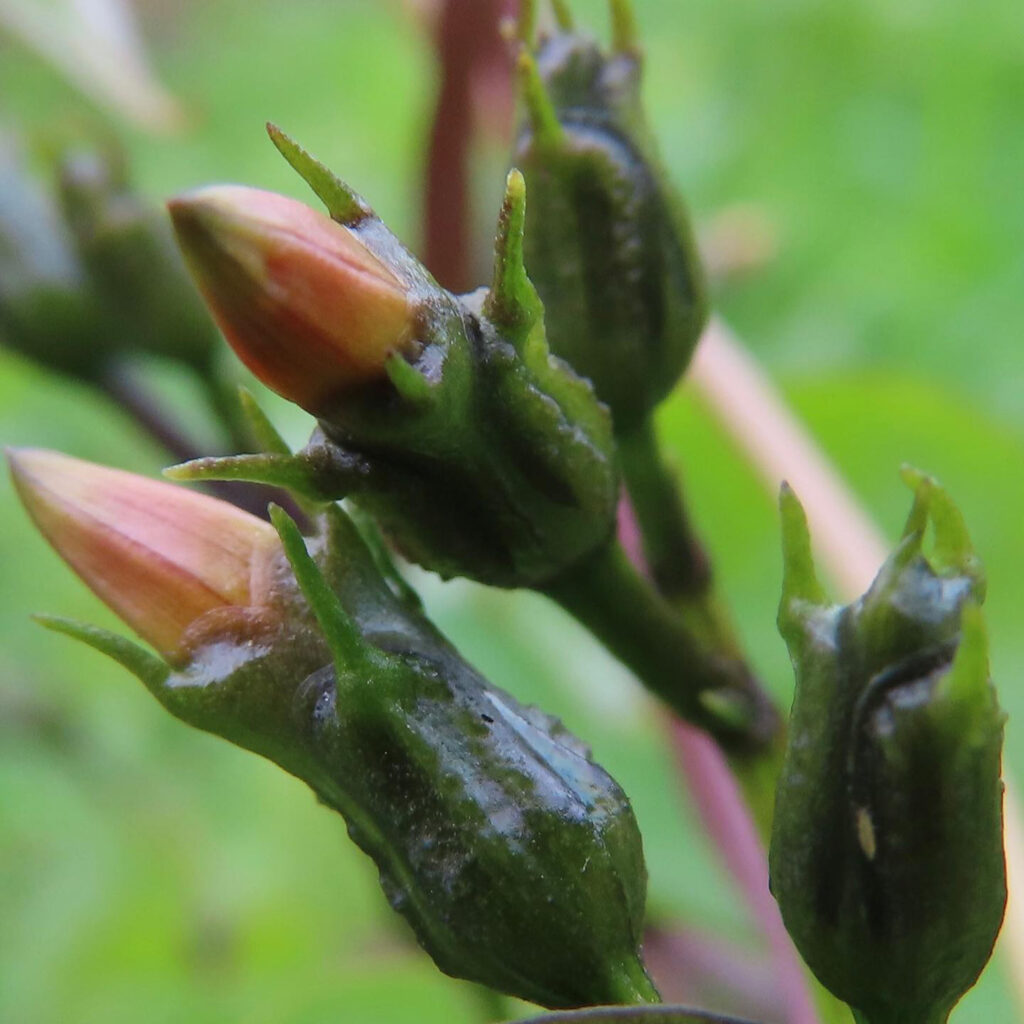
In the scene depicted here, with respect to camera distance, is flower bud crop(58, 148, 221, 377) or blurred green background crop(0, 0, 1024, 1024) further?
blurred green background crop(0, 0, 1024, 1024)

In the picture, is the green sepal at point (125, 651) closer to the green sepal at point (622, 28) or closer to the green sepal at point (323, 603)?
the green sepal at point (323, 603)

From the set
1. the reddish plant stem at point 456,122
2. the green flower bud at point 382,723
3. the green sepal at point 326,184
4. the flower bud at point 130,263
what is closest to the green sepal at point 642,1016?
the green flower bud at point 382,723

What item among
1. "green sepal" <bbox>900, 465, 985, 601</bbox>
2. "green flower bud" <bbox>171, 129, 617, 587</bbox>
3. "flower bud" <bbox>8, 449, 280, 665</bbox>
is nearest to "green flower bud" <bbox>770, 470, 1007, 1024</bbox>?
"green sepal" <bbox>900, 465, 985, 601</bbox>

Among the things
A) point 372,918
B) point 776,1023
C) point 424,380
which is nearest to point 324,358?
point 424,380

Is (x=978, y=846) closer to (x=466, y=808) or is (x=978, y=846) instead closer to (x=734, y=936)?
(x=466, y=808)

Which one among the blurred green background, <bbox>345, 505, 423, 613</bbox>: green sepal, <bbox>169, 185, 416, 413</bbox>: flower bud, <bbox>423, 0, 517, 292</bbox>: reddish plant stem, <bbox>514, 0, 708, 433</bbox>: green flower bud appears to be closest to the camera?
<bbox>169, 185, 416, 413</bbox>: flower bud

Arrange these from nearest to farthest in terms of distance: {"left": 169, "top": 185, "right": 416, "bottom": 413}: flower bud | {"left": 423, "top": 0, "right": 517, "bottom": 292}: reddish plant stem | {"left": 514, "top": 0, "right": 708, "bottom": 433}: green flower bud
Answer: {"left": 169, "top": 185, "right": 416, "bottom": 413}: flower bud < {"left": 514, "top": 0, "right": 708, "bottom": 433}: green flower bud < {"left": 423, "top": 0, "right": 517, "bottom": 292}: reddish plant stem

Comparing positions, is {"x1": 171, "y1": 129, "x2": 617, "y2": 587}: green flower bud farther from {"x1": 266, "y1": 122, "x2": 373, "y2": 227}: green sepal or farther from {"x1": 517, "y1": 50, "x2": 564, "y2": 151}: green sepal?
{"x1": 517, "y1": 50, "x2": 564, "y2": 151}: green sepal
